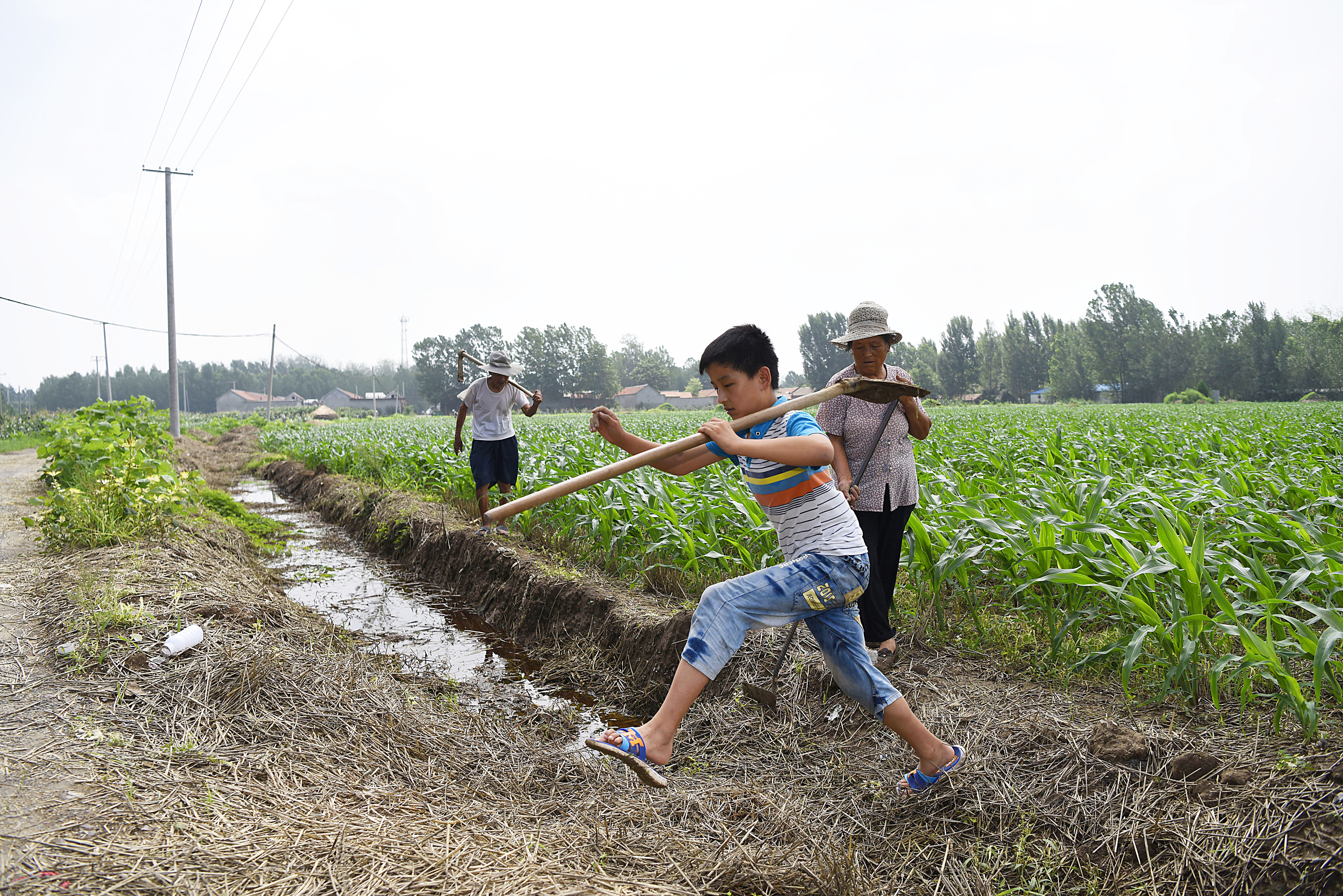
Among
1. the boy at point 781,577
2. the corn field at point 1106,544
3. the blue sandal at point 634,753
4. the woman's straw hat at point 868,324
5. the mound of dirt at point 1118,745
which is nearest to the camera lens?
the blue sandal at point 634,753

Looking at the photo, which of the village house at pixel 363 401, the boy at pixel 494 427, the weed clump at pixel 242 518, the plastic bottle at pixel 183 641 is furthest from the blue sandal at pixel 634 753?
the village house at pixel 363 401

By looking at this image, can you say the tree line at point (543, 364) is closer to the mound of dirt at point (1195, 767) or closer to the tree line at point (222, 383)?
the tree line at point (222, 383)

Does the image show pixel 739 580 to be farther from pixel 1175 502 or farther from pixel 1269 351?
pixel 1269 351

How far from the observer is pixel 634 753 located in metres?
2.14

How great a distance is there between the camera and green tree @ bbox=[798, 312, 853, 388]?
8112 cm

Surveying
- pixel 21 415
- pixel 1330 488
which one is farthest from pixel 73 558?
pixel 21 415

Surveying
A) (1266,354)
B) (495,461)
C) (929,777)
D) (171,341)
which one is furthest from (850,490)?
(1266,354)

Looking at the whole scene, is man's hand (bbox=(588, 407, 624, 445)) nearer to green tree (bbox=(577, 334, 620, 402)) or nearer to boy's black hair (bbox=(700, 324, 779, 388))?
boy's black hair (bbox=(700, 324, 779, 388))

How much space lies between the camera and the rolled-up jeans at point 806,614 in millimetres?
2238

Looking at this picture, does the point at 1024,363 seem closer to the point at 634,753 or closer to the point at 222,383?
the point at 634,753

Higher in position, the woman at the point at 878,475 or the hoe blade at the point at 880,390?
the hoe blade at the point at 880,390

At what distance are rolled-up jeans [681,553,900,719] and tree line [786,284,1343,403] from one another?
51156mm

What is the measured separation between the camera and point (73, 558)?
501 cm

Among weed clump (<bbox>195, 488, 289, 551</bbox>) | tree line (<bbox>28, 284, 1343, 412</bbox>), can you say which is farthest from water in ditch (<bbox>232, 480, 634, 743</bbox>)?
tree line (<bbox>28, 284, 1343, 412</bbox>)
